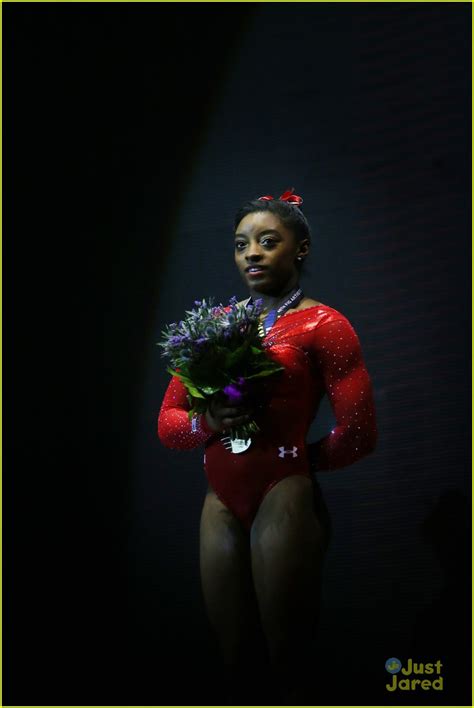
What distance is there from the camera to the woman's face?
7.02ft

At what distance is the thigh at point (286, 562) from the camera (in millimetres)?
1867

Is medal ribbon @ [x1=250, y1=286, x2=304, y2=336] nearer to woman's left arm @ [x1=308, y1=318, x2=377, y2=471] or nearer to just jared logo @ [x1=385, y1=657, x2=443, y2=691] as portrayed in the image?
woman's left arm @ [x1=308, y1=318, x2=377, y2=471]

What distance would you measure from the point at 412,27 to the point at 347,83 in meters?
0.30

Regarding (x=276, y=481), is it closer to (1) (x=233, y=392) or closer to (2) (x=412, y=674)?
(1) (x=233, y=392)

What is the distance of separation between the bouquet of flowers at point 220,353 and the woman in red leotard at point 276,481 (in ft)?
0.16

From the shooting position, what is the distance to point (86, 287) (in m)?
3.15

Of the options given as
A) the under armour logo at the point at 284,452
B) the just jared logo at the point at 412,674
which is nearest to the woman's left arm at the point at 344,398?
the under armour logo at the point at 284,452

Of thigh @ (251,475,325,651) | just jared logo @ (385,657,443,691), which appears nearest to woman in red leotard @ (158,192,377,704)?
thigh @ (251,475,325,651)

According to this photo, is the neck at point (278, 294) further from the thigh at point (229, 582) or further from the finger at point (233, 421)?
the thigh at point (229, 582)

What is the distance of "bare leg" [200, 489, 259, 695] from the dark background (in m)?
0.80

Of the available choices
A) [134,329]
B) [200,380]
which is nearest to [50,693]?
[134,329]

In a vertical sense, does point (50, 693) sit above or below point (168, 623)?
below

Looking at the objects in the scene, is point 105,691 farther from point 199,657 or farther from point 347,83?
point 347,83

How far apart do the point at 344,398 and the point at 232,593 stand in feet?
1.90
